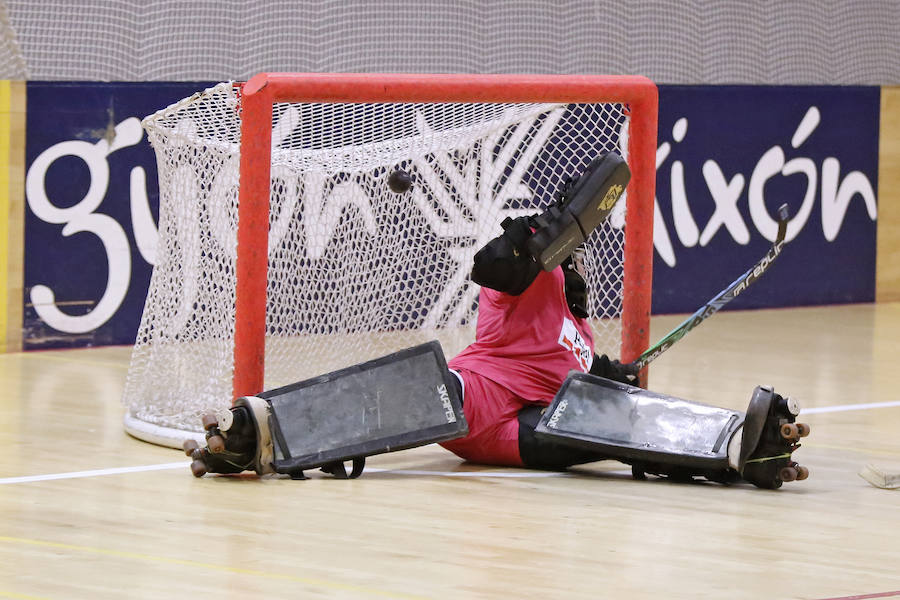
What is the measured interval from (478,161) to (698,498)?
103 inches

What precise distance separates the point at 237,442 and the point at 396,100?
1.42 metres

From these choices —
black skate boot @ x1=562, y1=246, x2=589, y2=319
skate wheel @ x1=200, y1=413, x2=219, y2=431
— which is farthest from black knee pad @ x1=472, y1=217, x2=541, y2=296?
skate wheel @ x1=200, y1=413, x2=219, y2=431

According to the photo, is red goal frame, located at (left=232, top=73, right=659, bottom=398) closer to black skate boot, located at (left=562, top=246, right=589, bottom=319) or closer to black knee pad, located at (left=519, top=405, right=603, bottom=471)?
black skate boot, located at (left=562, top=246, right=589, bottom=319)

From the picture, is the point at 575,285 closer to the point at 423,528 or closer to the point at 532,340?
the point at 532,340

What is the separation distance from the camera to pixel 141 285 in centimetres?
850

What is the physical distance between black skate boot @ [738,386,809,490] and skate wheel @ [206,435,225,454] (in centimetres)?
163

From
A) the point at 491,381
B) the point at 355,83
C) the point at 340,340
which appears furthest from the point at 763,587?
the point at 340,340

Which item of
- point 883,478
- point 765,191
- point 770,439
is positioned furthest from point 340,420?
point 765,191

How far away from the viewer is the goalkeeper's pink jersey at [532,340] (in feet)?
18.7

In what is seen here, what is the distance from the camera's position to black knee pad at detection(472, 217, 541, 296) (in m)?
5.40

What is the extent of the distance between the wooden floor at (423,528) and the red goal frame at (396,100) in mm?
572

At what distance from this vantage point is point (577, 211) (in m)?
5.44

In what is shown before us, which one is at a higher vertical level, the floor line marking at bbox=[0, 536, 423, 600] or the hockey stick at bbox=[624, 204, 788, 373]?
the hockey stick at bbox=[624, 204, 788, 373]

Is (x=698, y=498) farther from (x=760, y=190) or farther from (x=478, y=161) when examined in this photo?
(x=760, y=190)
